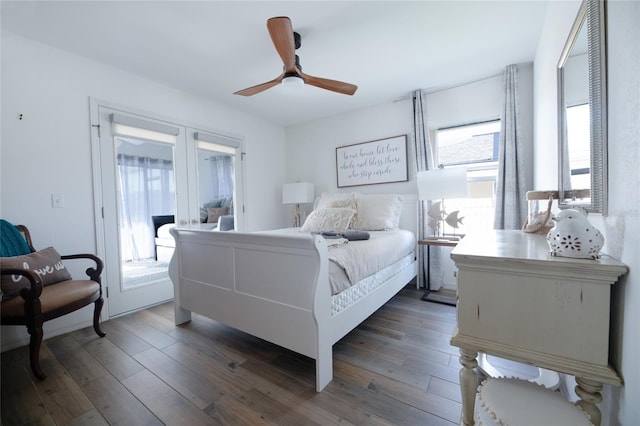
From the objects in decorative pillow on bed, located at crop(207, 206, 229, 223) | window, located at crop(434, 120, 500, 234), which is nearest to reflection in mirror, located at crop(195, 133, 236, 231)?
decorative pillow on bed, located at crop(207, 206, 229, 223)

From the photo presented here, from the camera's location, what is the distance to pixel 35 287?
5.30 ft

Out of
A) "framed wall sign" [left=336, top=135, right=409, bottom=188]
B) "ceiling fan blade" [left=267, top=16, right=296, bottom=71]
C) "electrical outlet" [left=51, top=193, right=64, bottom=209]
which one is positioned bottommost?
"electrical outlet" [left=51, top=193, right=64, bottom=209]

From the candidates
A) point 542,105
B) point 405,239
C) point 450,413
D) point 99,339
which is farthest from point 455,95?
point 99,339

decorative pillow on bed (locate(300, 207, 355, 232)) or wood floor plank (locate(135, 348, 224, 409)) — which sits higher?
decorative pillow on bed (locate(300, 207, 355, 232))

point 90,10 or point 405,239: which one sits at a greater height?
point 90,10

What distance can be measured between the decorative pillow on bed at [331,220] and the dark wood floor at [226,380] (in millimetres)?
1030

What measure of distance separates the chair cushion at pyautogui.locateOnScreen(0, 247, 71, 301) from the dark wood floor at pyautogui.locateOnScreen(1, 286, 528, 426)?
524 millimetres

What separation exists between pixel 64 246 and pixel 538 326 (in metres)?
3.31

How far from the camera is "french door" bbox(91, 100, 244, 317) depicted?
8.19 feet

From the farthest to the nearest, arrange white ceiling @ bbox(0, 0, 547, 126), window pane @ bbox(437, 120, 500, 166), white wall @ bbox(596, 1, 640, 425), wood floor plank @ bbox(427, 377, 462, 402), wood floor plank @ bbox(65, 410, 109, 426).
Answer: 1. window pane @ bbox(437, 120, 500, 166)
2. white ceiling @ bbox(0, 0, 547, 126)
3. wood floor plank @ bbox(427, 377, 462, 402)
4. wood floor plank @ bbox(65, 410, 109, 426)
5. white wall @ bbox(596, 1, 640, 425)

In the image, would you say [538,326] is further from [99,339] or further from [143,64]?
[143,64]

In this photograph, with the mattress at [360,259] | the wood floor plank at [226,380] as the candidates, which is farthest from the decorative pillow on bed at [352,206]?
the wood floor plank at [226,380]

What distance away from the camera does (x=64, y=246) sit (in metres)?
2.26

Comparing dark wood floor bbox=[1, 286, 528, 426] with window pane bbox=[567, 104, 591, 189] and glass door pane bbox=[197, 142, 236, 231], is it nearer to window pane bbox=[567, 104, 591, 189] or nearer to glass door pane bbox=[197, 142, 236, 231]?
window pane bbox=[567, 104, 591, 189]
